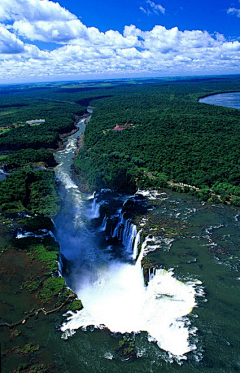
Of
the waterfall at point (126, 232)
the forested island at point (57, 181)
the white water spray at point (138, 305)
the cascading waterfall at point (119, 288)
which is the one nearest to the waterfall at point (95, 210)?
the cascading waterfall at point (119, 288)

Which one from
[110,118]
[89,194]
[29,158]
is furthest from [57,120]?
[89,194]

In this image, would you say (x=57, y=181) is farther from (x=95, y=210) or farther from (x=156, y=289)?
(x=156, y=289)

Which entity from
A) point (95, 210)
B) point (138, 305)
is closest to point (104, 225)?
point (95, 210)

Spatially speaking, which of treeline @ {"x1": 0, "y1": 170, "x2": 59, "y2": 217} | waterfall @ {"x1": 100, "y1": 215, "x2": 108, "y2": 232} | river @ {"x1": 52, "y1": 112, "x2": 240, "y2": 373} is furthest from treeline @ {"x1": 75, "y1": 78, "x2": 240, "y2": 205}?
waterfall @ {"x1": 100, "y1": 215, "x2": 108, "y2": 232}

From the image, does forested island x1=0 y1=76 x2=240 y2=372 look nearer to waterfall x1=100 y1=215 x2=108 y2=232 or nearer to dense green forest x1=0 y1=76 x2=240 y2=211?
dense green forest x1=0 y1=76 x2=240 y2=211

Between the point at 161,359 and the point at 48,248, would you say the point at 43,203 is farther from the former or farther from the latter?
the point at 161,359

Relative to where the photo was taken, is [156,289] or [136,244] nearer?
[156,289]
